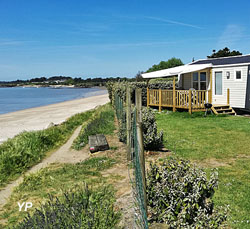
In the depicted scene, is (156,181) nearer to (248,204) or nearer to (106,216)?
(106,216)

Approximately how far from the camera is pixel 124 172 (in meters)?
6.51

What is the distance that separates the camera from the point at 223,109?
16938mm

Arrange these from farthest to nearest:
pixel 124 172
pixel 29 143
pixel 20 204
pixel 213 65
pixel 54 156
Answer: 1. pixel 213 65
2. pixel 29 143
3. pixel 54 156
4. pixel 124 172
5. pixel 20 204

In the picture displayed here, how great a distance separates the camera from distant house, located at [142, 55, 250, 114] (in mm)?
16438

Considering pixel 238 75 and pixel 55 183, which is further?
pixel 238 75

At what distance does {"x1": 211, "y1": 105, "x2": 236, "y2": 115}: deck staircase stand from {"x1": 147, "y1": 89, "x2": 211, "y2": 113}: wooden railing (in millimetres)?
802

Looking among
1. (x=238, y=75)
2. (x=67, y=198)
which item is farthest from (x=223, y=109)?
(x=67, y=198)

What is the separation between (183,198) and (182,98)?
14858mm

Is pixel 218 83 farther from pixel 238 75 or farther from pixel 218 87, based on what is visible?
pixel 238 75

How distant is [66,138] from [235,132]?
725 centimetres

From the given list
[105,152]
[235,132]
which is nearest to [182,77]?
[235,132]

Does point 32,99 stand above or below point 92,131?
below

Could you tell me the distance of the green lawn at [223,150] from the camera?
4.82 metres

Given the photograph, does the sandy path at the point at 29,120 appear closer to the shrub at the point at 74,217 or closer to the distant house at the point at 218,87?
the distant house at the point at 218,87
